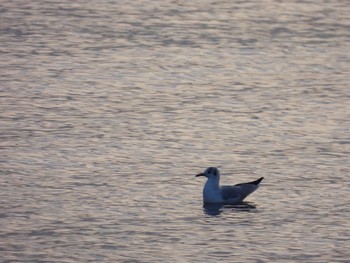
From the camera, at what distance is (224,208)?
17.8 m

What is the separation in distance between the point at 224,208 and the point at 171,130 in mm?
3837

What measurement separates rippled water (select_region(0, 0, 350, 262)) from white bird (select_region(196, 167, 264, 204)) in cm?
19

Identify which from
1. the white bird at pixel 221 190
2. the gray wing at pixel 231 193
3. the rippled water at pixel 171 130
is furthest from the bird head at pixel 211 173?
the rippled water at pixel 171 130

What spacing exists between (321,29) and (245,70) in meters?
4.76

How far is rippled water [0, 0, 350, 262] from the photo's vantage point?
15656 millimetres

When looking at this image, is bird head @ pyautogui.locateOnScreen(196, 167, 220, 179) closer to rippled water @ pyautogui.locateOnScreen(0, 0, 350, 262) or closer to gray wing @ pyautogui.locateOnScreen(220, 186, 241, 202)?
gray wing @ pyautogui.locateOnScreen(220, 186, 241, 202)

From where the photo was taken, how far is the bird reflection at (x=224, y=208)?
17.3 m

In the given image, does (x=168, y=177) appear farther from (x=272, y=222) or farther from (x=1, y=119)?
(x=1, y=119)

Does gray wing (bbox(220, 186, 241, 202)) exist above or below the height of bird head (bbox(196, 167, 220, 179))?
below

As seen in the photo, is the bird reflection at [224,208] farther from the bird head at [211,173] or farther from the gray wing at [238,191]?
the bird head at [211,173]

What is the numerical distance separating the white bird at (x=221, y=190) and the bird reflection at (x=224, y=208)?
0.07m

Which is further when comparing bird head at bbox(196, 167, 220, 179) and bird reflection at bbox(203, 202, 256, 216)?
bird head at bbox(196, 167, 220, 179)

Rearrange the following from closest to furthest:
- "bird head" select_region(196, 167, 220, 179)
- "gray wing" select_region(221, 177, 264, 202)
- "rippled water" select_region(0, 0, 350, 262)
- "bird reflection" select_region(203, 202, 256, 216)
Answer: "rippled water" select_region(0, 0, 350, 262) → "bird reflection" select_region(203, 202, 256, 216) → "gray wing" select_region(221, 177, 264, 202) → "bird head" select_region(196, 167, 220, 179)

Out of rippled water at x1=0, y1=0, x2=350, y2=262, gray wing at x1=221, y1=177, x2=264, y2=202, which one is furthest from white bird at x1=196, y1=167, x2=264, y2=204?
rippled water at x1=0, y1=0, x2=350, y2=262
